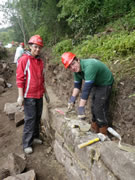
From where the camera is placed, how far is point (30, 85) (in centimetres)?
302

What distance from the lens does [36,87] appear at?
10.2 ft

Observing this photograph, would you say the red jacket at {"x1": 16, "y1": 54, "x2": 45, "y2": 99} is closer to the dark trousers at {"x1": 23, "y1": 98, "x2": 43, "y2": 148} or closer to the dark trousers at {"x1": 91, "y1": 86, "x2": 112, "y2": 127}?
the dark trousers at {"x1": 23, "y1": 98, "x2": 43, "y2": 148}

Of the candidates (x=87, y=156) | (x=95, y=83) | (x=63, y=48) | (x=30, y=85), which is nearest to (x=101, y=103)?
(x=95, y=83)

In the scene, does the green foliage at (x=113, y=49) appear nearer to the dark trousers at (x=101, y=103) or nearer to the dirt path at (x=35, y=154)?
the dark trousers at (x=101, y=103)

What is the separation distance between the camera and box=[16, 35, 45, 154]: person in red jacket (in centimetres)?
288

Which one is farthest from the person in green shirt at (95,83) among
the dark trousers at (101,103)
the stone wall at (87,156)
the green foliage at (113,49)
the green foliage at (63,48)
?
the green foliage at (63,48)

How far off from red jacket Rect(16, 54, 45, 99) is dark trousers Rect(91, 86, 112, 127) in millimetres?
1195

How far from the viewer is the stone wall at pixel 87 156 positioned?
4.86ft

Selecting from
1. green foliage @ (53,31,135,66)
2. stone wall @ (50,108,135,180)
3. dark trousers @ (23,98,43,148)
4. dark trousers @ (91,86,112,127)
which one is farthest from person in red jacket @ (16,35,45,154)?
green foliage @ (53,31,135,66)

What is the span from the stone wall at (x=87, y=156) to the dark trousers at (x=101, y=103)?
24.9 inches

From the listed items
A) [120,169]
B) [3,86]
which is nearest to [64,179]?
[120,169]

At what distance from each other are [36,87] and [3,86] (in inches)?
261

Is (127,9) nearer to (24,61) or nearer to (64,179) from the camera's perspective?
(24,61)

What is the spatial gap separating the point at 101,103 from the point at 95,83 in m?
0.41
